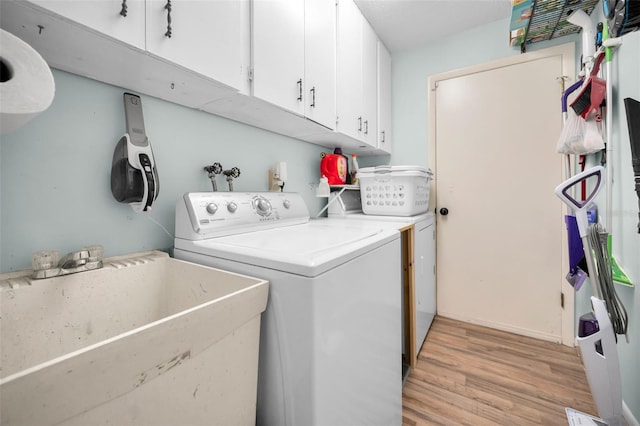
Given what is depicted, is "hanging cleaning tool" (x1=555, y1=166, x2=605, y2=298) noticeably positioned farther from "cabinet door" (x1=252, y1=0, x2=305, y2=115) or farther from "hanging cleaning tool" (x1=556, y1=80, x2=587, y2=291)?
"cabinet door" (x1=252, y1=0, x2=305, y2=115)

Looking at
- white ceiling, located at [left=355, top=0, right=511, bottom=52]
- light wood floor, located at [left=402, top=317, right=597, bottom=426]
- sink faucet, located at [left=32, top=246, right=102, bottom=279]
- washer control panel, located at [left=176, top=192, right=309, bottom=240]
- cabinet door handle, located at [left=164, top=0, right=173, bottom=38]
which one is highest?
white ceiling, located at [left=355, top=0, right=511, bottom=52]

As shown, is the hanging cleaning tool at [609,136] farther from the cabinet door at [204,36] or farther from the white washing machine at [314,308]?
the cabinet door at [204,36]

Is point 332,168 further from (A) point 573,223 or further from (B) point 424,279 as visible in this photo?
(A) point 573,223

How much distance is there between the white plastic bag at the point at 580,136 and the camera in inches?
53.1

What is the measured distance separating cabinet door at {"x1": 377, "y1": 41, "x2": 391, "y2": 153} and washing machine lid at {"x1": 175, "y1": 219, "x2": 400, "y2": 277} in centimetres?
145

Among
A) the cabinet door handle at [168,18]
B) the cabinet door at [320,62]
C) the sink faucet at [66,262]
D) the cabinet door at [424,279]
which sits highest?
the cabinet door at [320,62]

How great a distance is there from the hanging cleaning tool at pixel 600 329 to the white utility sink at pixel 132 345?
1.31 m

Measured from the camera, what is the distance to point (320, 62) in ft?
4.79

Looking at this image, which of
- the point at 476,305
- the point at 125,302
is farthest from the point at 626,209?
the point at 125,302

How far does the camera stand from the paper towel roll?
18.8 inches

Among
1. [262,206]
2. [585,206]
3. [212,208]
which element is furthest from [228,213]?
[585,206]

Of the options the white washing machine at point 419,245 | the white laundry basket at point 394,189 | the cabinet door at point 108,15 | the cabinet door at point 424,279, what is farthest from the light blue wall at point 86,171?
the cabinet door at point 424,279

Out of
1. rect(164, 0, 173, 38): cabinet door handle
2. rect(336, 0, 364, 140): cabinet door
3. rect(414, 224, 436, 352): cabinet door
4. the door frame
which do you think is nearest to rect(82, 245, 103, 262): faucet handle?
rect(164, 0, 173, 38): cabinet door handle

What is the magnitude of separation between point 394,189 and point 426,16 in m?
1.41
